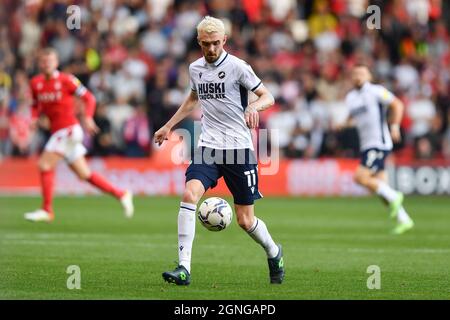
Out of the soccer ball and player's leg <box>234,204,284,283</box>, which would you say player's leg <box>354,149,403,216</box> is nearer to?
player's leg <box>234,204,284,283</box>

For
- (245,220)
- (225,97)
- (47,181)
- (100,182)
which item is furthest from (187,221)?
(100,182)

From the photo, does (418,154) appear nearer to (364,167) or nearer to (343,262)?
(364,167)

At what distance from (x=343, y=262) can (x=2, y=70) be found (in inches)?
656

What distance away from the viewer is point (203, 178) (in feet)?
33.3

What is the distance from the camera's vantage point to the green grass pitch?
9805 millimetres

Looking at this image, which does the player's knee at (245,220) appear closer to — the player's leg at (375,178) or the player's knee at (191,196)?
the player's knee at (191,196)

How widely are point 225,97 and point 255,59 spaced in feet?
58.2

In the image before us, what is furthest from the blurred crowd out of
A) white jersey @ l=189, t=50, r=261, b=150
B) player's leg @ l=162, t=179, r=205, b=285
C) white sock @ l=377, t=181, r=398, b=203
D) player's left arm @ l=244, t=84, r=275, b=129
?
player's leg @ l=162, t=179, r=205, b=285

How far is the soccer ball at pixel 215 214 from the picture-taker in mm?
10273

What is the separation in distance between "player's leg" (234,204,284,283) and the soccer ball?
113 millimetres

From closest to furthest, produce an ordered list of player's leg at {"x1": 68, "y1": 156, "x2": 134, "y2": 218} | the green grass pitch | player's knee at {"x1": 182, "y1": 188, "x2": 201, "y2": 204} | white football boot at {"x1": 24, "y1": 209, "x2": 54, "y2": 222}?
1. the green grass pitch
2. player's knee at {"x1": 182, "y1": 188, "x2": 201, "y2": 204}
3. white football boot at {"x1": 24, "y1": 209, "x2": 54, "y2": 222}
4. player's leg at {"x1": 68, "y1": 156, "x2": 134, "y2": 218}

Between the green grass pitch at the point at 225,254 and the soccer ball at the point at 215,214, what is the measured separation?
0.58 m

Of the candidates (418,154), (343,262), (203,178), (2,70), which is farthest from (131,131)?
(203,178)

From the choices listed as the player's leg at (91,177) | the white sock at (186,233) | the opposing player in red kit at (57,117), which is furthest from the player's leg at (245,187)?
the player's leg at (91,177)
